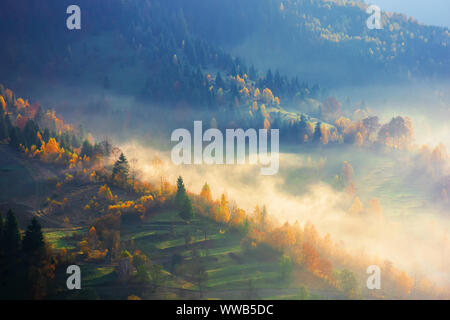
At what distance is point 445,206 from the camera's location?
186000 millimetres

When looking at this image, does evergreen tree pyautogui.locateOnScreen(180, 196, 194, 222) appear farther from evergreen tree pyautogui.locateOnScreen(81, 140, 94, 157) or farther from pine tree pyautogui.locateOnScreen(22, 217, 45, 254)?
evergreen tree pyautogui.locateOnScreen(81, 140, 94, 157)

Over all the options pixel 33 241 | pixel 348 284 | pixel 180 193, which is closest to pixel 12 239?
pixel 33 241

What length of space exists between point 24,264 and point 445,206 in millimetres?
180853

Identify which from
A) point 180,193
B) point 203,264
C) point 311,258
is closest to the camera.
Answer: point 203,264

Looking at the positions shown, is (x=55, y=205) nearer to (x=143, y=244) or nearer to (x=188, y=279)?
(x=143, y=244)

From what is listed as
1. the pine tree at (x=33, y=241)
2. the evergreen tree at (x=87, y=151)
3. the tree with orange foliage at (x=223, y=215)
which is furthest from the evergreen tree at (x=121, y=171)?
the pine tree at (x=33, y=241)

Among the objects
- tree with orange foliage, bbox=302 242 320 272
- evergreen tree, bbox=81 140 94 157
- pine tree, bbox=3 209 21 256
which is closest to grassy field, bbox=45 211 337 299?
tree with orange foliage, bbox=302 242 320 272

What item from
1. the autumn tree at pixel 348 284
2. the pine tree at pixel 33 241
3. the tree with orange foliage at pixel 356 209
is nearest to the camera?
the pine tree at pixel 33 241

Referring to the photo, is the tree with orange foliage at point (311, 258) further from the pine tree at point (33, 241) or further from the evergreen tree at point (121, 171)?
the pine tree at point (33, 241)

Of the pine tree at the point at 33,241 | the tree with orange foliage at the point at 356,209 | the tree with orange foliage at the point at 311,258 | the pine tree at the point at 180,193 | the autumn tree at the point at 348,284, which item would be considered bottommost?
the autumn tree at the point at 348,284

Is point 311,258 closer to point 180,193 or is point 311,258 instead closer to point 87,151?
point 180,193
